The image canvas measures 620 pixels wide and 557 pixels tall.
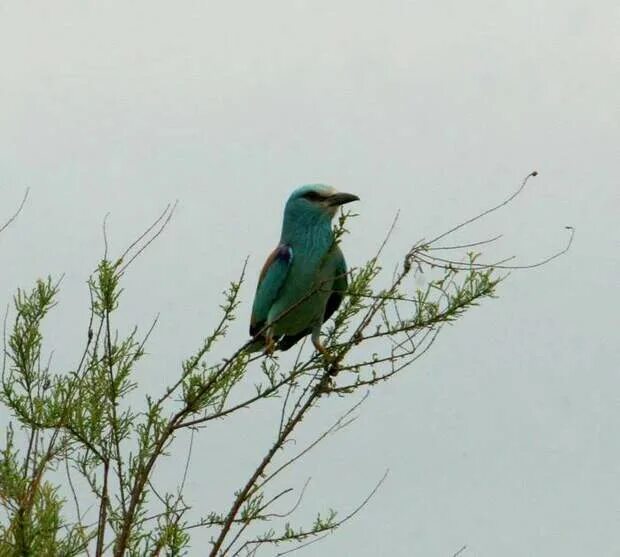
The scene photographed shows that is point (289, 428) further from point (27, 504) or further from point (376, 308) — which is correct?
point (27, 504)

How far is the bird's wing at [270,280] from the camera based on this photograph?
727 cm

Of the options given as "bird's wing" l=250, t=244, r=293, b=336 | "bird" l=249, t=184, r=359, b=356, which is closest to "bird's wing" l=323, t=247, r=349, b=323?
"bird" l=249, t=184, r=359, b=356

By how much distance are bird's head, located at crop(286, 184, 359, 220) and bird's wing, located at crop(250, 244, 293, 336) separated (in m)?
0.24

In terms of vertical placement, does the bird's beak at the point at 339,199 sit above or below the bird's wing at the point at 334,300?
above

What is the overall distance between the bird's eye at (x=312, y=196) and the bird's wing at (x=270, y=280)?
0.30m

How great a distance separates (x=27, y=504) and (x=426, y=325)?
1658mm

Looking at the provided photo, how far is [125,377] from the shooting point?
183 inches

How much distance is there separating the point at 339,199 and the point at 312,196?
0.18 m

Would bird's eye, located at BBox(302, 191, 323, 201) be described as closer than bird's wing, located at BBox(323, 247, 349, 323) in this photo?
No

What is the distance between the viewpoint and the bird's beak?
712 centimetres

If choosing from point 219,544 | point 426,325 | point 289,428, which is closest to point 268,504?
point 289,428

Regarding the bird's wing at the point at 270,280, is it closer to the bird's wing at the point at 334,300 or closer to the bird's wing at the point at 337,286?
the bird's wing at the point at 334,300

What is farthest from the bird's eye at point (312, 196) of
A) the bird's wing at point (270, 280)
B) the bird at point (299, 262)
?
the bird's wing at point (270, 280)

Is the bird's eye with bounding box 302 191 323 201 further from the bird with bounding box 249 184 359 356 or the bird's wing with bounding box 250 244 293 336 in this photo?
the bird's wing with bounding box 250 244 293 336
